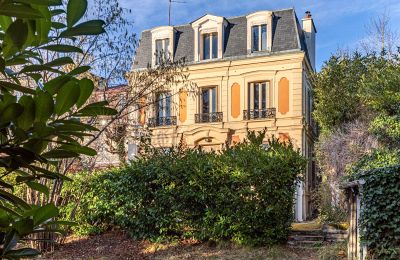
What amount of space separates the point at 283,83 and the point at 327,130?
2.95 meters

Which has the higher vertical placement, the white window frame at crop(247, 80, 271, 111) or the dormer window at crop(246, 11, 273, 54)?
the dormer window at crop(246, 11, 273, 54)

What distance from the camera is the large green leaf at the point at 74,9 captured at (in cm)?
104

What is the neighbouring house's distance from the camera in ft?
Result: 57.4

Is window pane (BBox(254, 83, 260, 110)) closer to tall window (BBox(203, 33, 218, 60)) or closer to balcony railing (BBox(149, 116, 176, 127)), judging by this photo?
tall window (BBox(203, 33, 218, 60))

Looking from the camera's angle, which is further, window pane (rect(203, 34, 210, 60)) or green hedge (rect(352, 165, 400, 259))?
window pane (rect(203, 34, 210, 60))

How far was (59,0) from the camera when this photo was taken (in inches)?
38.0

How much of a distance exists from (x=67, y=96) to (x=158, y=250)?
9.33m

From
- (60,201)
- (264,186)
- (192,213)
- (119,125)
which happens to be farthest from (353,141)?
(60,201)

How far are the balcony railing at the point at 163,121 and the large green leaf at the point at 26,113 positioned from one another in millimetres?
17991

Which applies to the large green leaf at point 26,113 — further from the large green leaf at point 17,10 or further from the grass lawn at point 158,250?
the grass lawn at point 158,250

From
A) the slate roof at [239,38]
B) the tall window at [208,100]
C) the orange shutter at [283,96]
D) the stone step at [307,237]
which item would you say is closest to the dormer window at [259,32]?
the slate roof at [239,38]

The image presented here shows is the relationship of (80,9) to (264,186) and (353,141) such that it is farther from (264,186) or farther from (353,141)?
(353,141)

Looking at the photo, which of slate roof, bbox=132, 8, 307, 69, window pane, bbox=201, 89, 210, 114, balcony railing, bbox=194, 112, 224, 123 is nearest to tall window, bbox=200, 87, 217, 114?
window pane, bbox=201, 89, 210, 114

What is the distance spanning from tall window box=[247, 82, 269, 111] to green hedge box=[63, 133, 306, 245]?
7510mm
